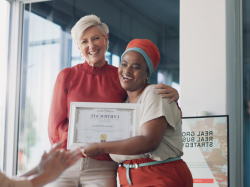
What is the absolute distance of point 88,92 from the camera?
1.73 metres

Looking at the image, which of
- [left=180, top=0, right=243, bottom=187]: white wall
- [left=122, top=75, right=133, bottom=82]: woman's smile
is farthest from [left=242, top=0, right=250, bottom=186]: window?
[left=122, top=75, right=133, bottom=82]: woman's smile

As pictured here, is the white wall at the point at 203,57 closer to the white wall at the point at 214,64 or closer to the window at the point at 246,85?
the white wall at the point at 214,64

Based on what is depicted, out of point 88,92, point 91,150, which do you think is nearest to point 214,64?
point 88,92

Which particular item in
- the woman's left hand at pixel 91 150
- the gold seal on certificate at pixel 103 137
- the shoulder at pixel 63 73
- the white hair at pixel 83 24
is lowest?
the woman's left hand at pixel 91 150

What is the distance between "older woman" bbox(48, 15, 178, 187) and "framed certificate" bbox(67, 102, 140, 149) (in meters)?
0.14

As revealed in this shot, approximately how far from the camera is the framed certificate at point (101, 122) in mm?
1539

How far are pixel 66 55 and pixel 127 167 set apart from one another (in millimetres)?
2989

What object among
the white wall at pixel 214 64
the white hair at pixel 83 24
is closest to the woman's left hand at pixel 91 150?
the white hair at pixel 83 24

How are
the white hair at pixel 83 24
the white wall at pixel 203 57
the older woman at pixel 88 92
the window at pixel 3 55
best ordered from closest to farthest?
the older woman at pixel 88 92, the white hair at pixel 83 24, the white wall at pixel 203 57, the window at pixel 3 55

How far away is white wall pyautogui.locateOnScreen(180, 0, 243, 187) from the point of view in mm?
3232

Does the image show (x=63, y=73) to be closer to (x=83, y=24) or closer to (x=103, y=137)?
(x=83, y=24)

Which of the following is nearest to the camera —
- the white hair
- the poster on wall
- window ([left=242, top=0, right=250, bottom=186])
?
the white hair

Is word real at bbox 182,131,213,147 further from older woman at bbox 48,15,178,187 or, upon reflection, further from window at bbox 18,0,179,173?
older woman at bbox 48,15,178,187

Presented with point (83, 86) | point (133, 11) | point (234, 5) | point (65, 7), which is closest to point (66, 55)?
point (65, 7)
